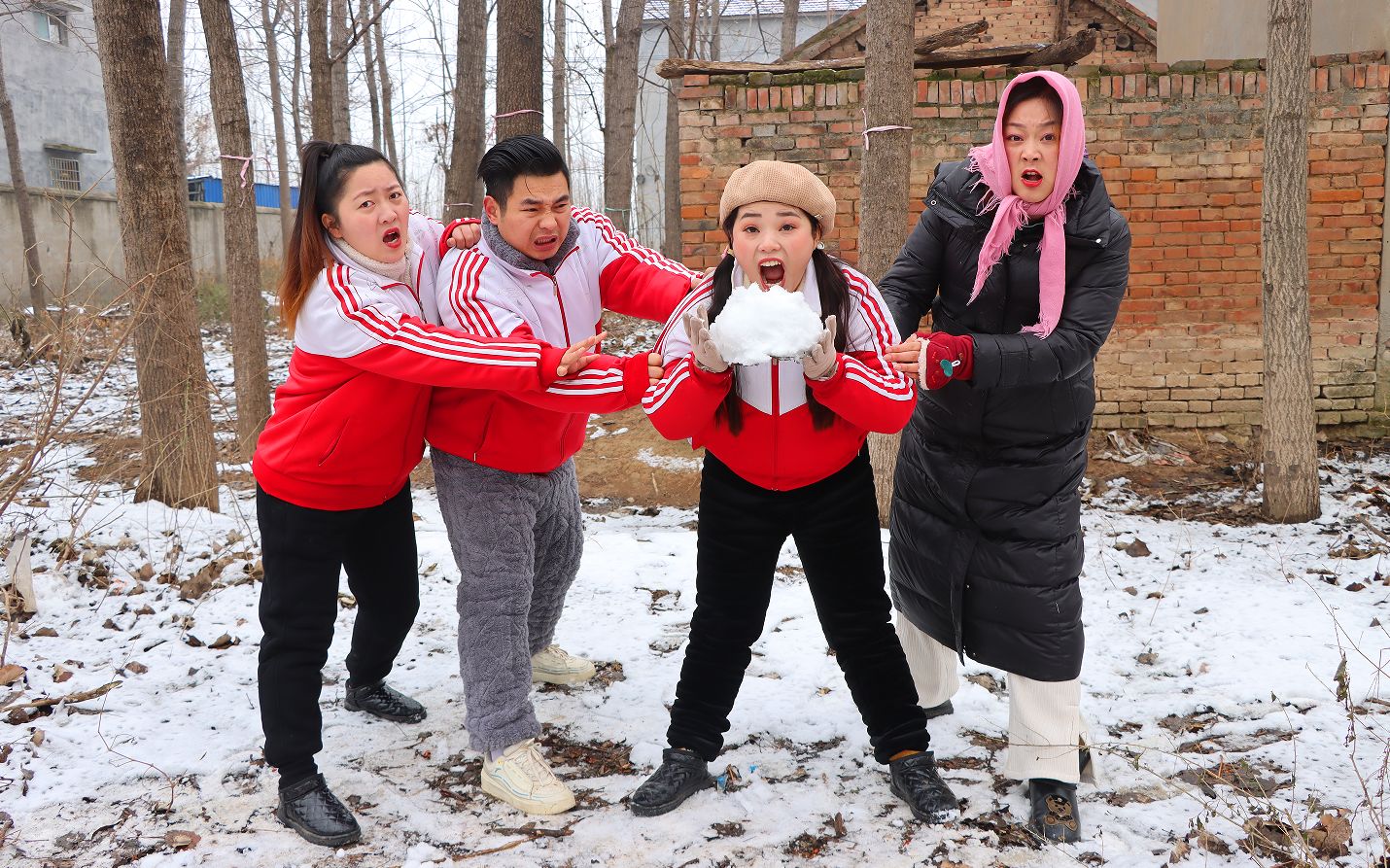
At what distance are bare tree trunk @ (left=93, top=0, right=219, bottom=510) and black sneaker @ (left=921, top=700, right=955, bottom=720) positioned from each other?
4267 mm

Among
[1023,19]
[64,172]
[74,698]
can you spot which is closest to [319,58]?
[74,698]

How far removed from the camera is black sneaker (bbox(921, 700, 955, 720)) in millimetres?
3467

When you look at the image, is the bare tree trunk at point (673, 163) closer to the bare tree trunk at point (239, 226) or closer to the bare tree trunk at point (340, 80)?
the bare tree trunk at point (340, 80)

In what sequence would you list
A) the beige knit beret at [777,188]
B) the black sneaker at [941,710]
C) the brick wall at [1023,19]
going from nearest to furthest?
the beige knit beret at [777,188] < the black sneaker at [941,710] < the brick wall at [1023,19]

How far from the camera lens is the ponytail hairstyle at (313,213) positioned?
282 centimetres

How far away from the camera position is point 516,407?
298cm

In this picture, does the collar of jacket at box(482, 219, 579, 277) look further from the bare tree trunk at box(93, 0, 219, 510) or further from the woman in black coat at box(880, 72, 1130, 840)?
the bare tree trunk at box(93, 0, 219, 510)

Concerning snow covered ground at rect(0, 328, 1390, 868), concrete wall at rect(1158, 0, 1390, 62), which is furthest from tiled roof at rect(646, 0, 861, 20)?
snow covered ground at rect(0, 328, 1390, 868)

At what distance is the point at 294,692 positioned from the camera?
2.89 m

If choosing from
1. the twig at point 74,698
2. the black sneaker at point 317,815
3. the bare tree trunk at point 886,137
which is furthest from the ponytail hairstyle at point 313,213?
the bare tree trunk at point 886,137

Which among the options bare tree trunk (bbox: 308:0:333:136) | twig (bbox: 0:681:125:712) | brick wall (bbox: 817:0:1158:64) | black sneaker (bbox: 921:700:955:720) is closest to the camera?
black sneaker (bbox: 921:700:955:720)

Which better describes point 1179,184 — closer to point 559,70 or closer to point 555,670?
point 555,670

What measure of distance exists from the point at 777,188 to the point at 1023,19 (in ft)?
52.7

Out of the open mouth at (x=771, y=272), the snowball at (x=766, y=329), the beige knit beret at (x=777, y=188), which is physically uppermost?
the beige knit beret at (x=777, y=188)
